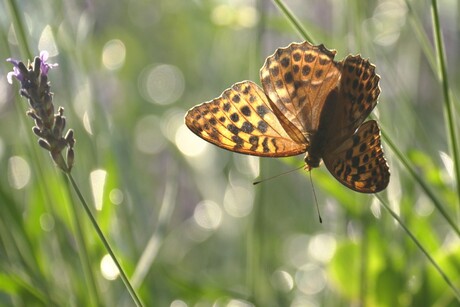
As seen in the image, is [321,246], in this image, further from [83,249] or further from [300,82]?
[83,249]

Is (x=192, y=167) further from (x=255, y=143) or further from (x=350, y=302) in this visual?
(x=255, y=143)

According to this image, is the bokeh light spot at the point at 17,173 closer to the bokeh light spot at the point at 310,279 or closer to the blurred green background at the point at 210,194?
the blurred green background at the point at 210,194

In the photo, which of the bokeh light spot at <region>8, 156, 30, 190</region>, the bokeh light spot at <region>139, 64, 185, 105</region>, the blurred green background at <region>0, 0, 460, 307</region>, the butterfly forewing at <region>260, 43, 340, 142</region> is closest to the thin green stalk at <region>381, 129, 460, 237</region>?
the blurred green background at <region>0, 0, 460, 307</region>

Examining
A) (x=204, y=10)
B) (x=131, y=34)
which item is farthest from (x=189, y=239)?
(x=131, y=34)

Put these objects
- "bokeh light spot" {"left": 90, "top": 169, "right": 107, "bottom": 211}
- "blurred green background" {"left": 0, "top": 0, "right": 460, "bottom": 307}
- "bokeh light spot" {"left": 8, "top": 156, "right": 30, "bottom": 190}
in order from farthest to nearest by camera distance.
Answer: "bokeh light spot" {"left": 8, "top": 156, "right": 30, "bottom": 190}
"bokeh light spot" {"left": 90, "top": 169, "right": 107, "bottom": 211}
"blurred green background" {"left": 0, "top": 0, "right": 460, "bottom": 307}

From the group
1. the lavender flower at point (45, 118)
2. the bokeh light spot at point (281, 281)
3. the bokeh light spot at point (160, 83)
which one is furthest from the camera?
the bokeh light spot at point (160, 83)

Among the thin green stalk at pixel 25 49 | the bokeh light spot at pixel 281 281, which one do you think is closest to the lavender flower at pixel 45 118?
the thin green stalk at pixel 25 49

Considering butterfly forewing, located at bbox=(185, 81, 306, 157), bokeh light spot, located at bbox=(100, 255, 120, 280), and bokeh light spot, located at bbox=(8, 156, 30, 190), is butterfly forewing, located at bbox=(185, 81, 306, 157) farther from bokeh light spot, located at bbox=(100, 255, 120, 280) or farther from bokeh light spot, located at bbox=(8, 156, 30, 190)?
bokeh light spot, located at bbox=(8, 156, 30, 190)

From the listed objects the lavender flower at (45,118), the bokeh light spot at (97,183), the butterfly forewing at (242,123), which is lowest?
the bokeh light spot at (97,183)

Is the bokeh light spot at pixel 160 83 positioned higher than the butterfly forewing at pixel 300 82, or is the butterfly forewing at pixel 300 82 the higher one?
the butterfly forewing at pixel 300 82
